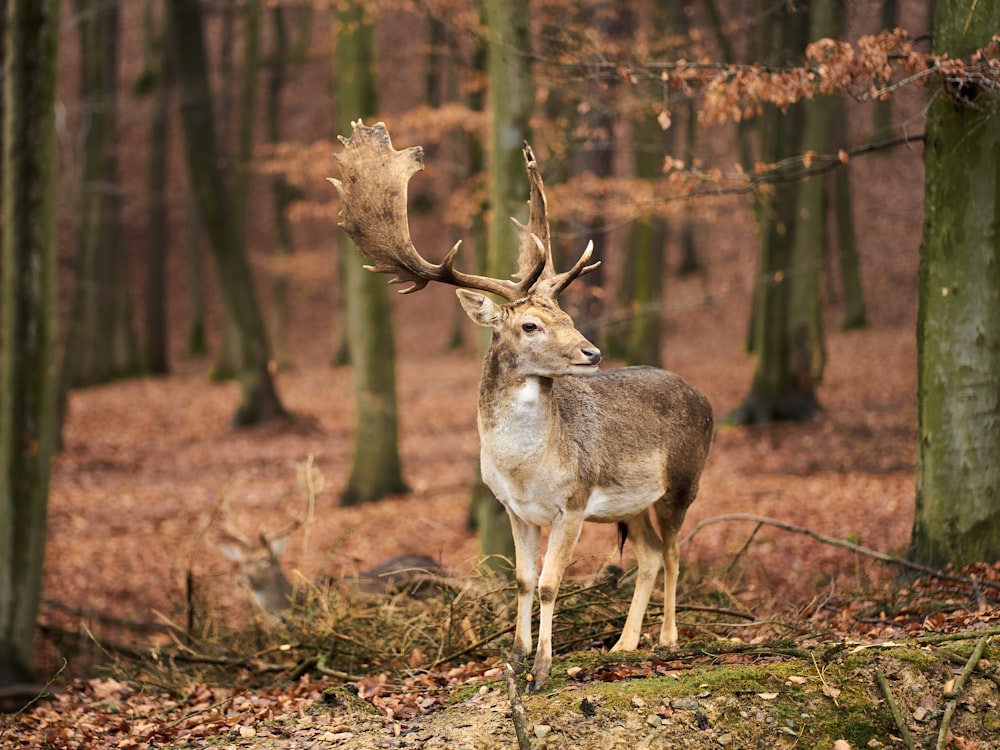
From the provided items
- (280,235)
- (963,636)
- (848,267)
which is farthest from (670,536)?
(280,235)

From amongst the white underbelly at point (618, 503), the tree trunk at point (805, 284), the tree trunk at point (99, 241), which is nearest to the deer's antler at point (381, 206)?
the white underbelly at point (618, 503)

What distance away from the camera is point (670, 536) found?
269 inches

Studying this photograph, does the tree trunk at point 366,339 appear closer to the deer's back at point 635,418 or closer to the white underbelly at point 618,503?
the deer's back at point 635,418

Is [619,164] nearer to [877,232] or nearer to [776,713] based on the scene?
[877,232]

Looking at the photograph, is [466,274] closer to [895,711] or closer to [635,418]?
[635,418]

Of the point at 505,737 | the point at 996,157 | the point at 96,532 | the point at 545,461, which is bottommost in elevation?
the point at 96,532

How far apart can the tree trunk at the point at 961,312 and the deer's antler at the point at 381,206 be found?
11.4ft

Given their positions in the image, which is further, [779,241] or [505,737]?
[779,241]

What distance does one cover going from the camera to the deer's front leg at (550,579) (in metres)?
5.96

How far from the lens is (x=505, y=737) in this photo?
18.6ft

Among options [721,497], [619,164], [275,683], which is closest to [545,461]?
[275,683]

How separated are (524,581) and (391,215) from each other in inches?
85.5

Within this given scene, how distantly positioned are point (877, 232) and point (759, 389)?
1782 centimetres

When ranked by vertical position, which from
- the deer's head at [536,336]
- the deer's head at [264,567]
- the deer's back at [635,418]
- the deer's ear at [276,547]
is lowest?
the deer's head at [264,567]
